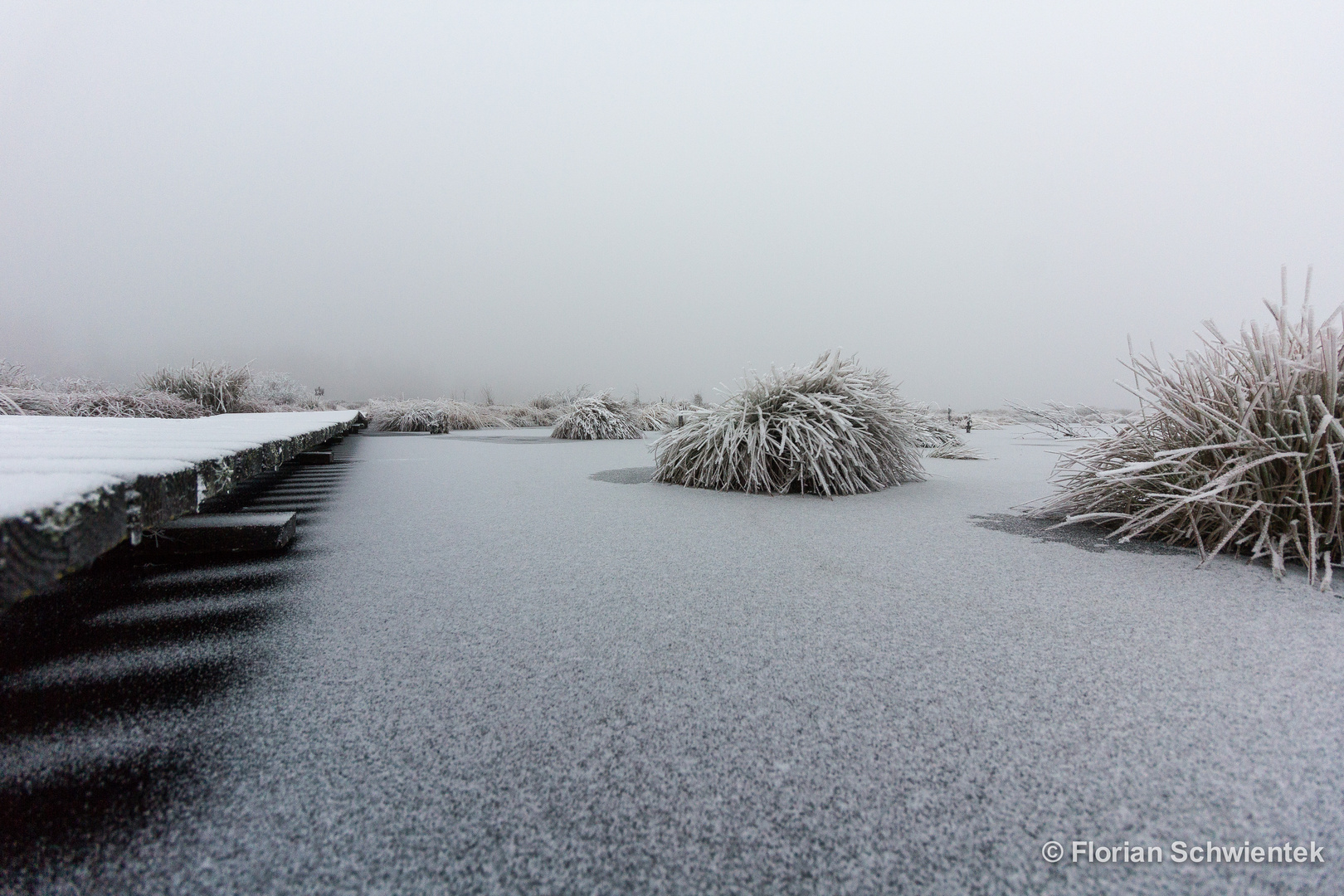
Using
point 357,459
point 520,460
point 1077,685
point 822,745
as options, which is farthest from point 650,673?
point 357,459

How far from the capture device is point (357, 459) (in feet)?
13.1

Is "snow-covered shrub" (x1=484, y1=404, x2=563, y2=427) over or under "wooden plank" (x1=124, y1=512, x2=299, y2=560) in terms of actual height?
over

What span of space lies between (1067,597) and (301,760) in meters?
1.20

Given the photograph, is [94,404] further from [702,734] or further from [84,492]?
[702,734]

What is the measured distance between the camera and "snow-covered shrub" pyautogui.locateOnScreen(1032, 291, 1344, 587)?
1240mm

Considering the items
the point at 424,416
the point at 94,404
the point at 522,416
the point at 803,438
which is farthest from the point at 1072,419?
the point at 522,416

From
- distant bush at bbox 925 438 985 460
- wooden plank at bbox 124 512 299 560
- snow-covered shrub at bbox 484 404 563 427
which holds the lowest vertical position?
wooden plank at bbox 124 512 299 560

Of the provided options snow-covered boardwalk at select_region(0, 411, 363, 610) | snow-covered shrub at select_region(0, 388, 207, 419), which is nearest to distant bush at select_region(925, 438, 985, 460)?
snow-covered boardwalk at select_region(0, 411, 363, 610)

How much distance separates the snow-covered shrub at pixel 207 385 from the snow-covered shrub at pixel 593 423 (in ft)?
10.2

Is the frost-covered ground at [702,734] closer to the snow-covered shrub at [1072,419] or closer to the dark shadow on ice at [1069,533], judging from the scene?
the dark shadow on ice at [1069,533]

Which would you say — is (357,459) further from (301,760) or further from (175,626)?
(301,760)

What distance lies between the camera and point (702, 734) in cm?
63

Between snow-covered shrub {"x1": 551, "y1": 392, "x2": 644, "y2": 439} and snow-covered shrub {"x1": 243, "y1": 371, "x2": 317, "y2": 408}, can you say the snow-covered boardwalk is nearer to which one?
snow-covered shrub {"x1": 551, "y1": 392, "x2": 644, "y2": 439}

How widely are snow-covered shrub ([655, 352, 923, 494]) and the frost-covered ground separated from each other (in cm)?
125
